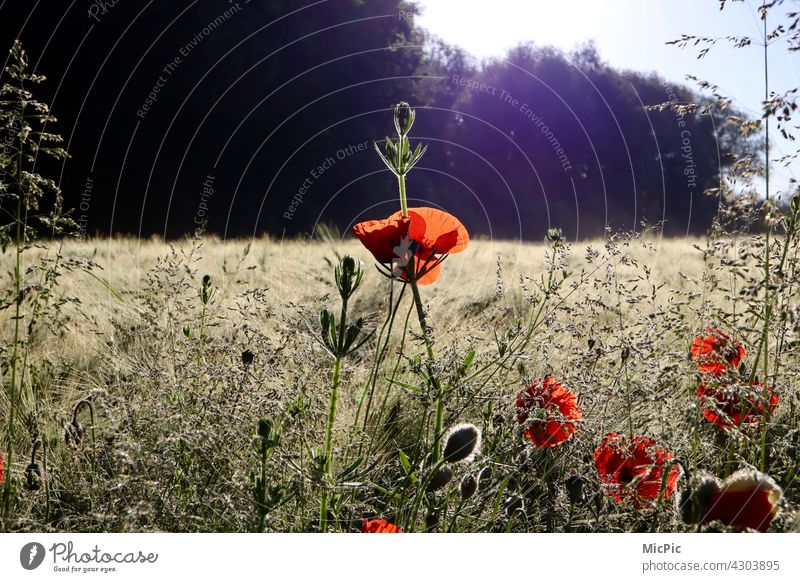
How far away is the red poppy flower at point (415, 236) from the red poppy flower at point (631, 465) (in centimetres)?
40

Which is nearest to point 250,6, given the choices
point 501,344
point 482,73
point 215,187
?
point 215,187

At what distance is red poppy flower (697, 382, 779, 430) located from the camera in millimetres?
1055

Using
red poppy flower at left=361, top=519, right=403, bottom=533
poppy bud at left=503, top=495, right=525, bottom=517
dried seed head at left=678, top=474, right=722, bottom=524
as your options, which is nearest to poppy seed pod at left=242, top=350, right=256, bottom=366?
red poppy flower at left=361, top=519, right=403, bottom=533

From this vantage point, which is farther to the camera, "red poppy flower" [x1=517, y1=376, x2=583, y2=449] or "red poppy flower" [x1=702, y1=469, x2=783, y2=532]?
"red poppy flower" [x1=517, y1=376, x2=583, y2=449]

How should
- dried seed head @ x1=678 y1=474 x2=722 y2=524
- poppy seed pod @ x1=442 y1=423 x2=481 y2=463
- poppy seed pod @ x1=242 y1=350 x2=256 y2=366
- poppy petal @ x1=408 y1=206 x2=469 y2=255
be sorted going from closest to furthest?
dried seed head @ x1=678 y1=474 x2=722 y2=524 → poppy seed pod @ x1=442 y1=423 x2=481 y2=463 → poppy petal @ x1=408 y1=206 x2=469 y2=255 → poppy seed pod @ x1=242 y1=350 x2=256 y2=366

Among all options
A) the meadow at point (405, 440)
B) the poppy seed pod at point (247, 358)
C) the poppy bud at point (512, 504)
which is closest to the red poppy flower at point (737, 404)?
the meadow at point (405, 440)

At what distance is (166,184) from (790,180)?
12157 millimetres

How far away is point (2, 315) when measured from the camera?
2.24 metres

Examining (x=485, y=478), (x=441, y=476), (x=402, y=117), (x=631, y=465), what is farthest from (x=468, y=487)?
(x=402, y=117)

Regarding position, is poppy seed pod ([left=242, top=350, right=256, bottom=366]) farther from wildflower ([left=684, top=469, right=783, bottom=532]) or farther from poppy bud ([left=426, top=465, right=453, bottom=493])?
wildflower ([left=684, top=469, right=783, bottom=532])

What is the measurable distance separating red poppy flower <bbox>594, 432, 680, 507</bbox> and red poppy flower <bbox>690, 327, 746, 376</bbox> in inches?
6.5

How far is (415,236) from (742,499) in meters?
A: 0.58

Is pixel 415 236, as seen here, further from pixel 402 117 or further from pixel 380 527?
pixel 380 527
